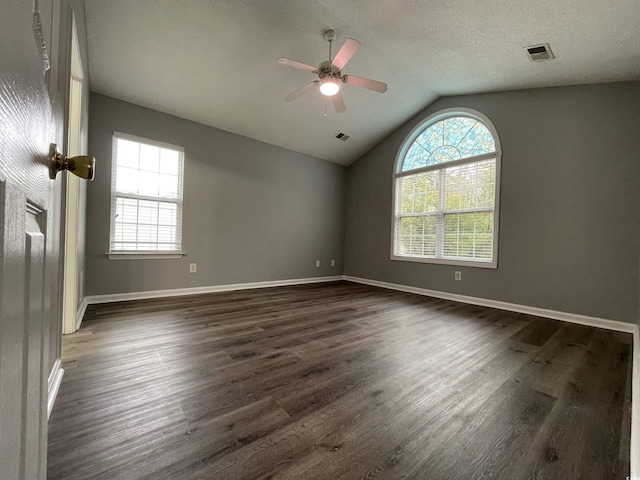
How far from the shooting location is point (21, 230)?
1.36ft

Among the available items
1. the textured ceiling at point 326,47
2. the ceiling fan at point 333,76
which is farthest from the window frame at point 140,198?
the ceiling fan at point 333,76

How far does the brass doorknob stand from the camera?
622 mm

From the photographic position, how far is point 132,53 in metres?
2.74

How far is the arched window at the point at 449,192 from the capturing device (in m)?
3.71

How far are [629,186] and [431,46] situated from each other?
2493 mm

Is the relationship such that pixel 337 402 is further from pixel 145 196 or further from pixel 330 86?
pixel 145 196

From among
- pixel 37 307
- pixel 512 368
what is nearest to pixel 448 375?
pixel 512 368

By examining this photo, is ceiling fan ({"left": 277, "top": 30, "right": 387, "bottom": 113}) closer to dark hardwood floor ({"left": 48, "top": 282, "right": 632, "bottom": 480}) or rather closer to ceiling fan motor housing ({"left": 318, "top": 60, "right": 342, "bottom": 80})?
ceiling fan motor housing ({"left": 318, "top": 60, "right": 342, "bottom": 80})

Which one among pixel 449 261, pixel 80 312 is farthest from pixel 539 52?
pixel 80 312

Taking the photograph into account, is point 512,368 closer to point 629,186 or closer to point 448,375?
point 448,375

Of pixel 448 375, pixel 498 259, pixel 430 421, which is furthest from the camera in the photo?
pixel 498 259

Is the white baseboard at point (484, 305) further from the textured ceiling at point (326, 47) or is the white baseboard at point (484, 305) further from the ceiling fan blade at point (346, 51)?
the ceiling fan blade at point (346, 51)

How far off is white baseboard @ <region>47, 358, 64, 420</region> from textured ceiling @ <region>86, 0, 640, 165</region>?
9.23 ft

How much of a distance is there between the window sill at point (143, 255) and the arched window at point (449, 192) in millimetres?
3491
